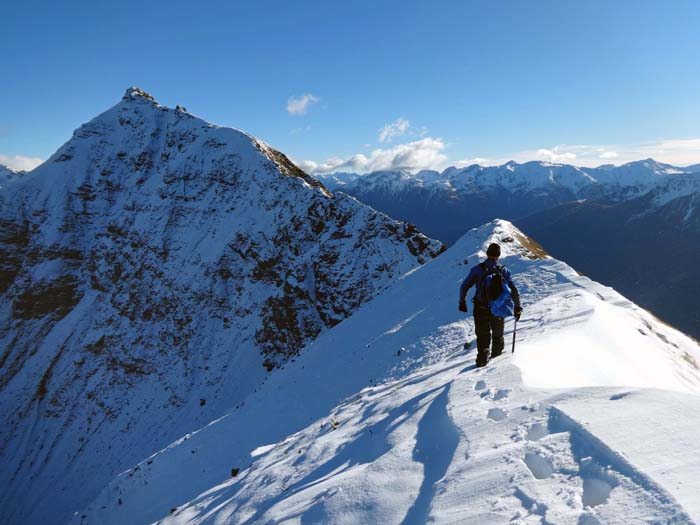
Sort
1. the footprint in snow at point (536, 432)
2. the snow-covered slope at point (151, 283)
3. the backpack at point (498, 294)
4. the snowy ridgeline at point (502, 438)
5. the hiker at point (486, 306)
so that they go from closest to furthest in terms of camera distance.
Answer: the snowy ridgeline at point (502, 438)
the footprint in snow at point (536, 432)
the backpack at point (498, 294)
the hiker at point (486, 306)
the snow-covered slope at point (151, 283)

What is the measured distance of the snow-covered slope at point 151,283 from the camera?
2271 inches

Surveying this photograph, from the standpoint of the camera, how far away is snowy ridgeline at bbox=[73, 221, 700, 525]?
376 cm

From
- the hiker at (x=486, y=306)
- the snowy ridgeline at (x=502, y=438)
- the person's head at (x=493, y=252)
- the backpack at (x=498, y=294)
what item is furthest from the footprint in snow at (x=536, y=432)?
the person's head at (x=493, y=252)

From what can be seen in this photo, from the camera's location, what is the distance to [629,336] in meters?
12.3

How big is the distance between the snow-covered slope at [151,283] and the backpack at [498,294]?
45066mm

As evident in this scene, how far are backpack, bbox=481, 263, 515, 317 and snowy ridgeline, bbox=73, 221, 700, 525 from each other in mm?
1068

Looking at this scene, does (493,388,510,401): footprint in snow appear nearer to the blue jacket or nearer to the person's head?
the blue jacket

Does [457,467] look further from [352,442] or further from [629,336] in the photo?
[629,336]

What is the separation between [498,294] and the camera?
354 inches

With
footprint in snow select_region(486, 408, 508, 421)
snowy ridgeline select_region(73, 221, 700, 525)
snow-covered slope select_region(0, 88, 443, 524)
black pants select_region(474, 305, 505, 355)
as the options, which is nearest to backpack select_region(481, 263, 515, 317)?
black pants select_region(474, 305, 505, 355)

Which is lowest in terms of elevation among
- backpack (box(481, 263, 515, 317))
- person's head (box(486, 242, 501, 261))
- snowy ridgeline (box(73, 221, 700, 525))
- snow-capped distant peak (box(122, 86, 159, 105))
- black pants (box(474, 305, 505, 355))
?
snowy ridgeline (box(73, 221, 700, 525))

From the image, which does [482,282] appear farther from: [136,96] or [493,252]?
[136,96]

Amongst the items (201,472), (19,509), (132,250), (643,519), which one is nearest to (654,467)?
(643,519)

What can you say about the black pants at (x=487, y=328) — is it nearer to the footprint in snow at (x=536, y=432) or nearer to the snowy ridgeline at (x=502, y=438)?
the snowy ridgeline at (x=502, y=438)
